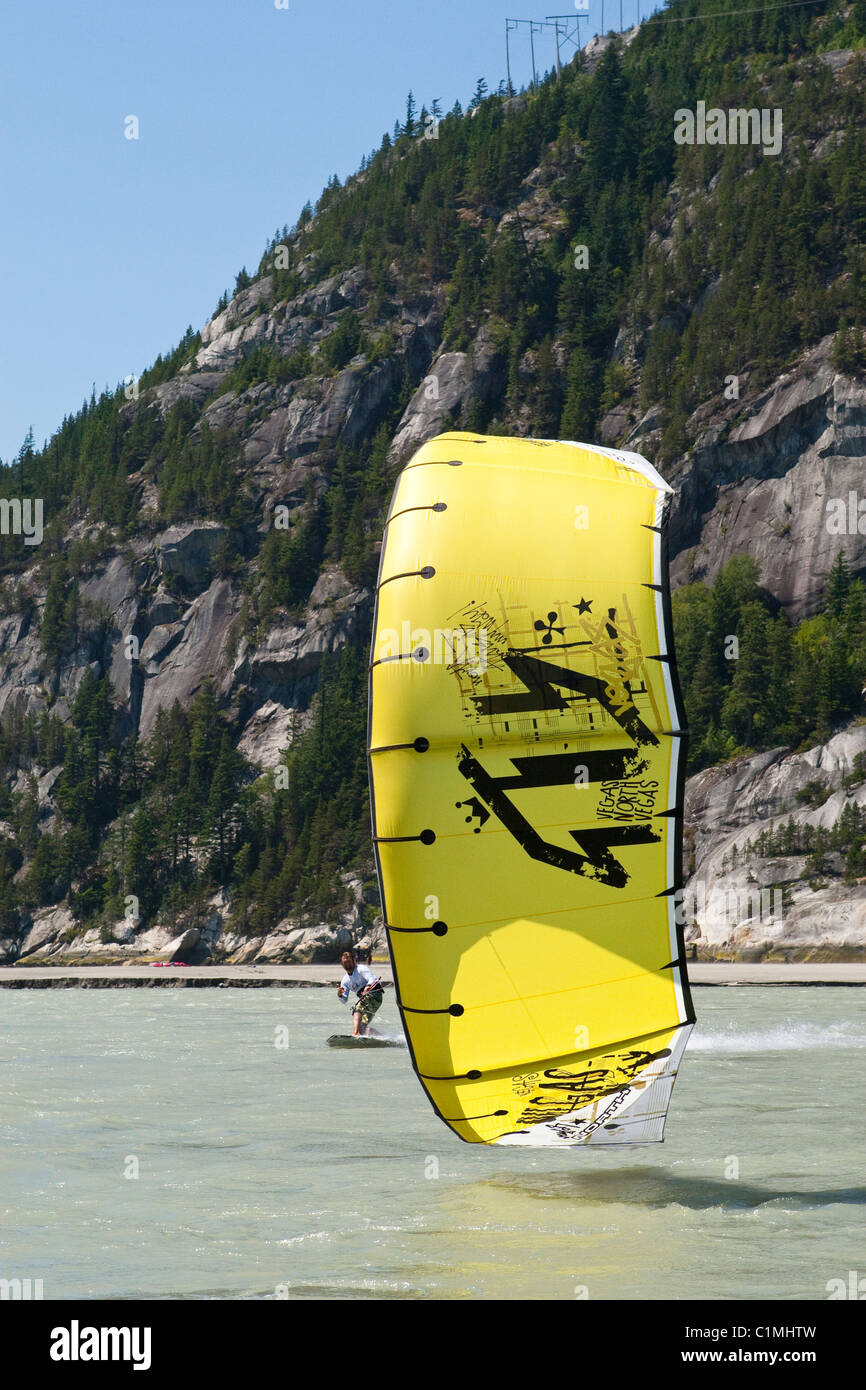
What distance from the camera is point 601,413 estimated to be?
145 metres

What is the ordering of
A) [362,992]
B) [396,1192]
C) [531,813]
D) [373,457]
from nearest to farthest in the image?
[531,813] → [396,1192] → [362,992] → [373,457]

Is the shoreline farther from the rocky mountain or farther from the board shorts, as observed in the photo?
the board shorts

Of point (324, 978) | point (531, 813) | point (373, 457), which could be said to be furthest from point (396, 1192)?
point (373, 457)

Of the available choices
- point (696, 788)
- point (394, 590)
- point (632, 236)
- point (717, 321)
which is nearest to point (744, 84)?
point (632, 236)

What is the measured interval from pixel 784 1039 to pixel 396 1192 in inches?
770

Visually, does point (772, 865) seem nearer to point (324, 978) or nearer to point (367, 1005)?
point (324, 978)

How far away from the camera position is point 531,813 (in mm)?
13570

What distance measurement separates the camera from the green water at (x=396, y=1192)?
10.8 meters

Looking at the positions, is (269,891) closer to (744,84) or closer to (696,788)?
(696,788)

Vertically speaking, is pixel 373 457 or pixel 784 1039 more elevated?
pixel 373 457

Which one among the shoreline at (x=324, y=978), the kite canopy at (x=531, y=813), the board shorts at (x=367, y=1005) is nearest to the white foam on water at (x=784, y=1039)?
the board shorts at (x=367, y=1005)

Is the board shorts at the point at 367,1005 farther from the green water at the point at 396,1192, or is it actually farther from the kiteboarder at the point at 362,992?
the green water at the point at 396,1192

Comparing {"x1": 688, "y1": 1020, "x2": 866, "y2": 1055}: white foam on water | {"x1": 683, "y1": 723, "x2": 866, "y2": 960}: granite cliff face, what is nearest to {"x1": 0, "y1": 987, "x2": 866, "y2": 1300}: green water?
{"x1": 688, "y1": 1020, "x2": 866, "y2": 1055}: white foam on water

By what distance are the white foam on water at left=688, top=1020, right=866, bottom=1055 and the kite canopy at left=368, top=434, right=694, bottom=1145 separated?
1563 cm
